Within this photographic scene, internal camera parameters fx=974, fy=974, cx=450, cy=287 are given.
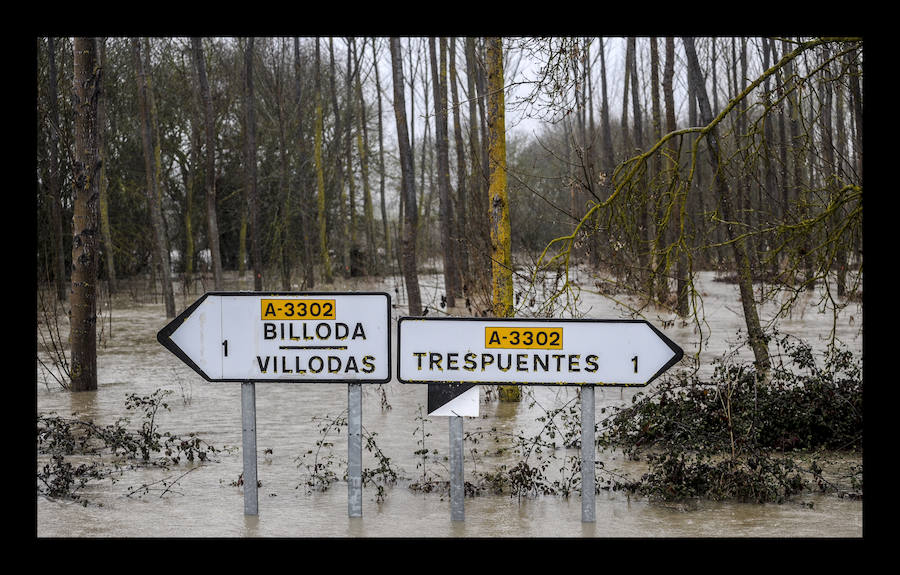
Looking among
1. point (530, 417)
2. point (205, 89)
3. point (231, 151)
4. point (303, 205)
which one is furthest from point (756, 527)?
point (231, 151)

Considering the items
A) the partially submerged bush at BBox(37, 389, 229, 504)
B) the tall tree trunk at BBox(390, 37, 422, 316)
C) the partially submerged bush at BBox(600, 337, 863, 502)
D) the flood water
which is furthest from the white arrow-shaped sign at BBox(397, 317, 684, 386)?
the tall tree trunk at BBox(390, 37, 422, 316)

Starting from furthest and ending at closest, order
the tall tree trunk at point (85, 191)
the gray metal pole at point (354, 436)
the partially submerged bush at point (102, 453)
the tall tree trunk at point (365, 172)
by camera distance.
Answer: the tall tree trunk at point (365, 172) < the tall tree trunk at point (85, 191) < the partially submerged bush at point (102, 453) < the gray metal pole at point (354, 436)

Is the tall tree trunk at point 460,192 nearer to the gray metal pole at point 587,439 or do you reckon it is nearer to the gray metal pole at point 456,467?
the gray metal pole at point 456,467

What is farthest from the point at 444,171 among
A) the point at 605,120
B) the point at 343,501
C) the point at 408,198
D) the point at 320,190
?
the point at 343,501

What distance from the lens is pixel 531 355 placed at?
592 cm

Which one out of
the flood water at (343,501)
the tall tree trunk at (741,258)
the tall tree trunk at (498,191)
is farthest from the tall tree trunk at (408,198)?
the tall tree trunk at (498,191)

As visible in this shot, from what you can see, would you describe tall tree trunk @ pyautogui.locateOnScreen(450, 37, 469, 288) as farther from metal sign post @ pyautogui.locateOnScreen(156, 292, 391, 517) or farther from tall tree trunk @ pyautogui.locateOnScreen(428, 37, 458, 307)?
metal sign post @ pyautogui.locateOnScreen(156, 292, 391, 517)

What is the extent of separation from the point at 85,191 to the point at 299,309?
283 inches

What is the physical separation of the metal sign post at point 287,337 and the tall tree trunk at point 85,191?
21.2 ft

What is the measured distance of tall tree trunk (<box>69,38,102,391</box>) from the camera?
1216 centimetres

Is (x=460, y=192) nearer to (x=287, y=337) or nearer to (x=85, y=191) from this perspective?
(x=85, y=191)

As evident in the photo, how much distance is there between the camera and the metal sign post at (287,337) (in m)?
6.19

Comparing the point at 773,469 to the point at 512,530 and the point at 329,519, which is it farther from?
the point at 329,519

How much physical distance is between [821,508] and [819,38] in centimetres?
369
